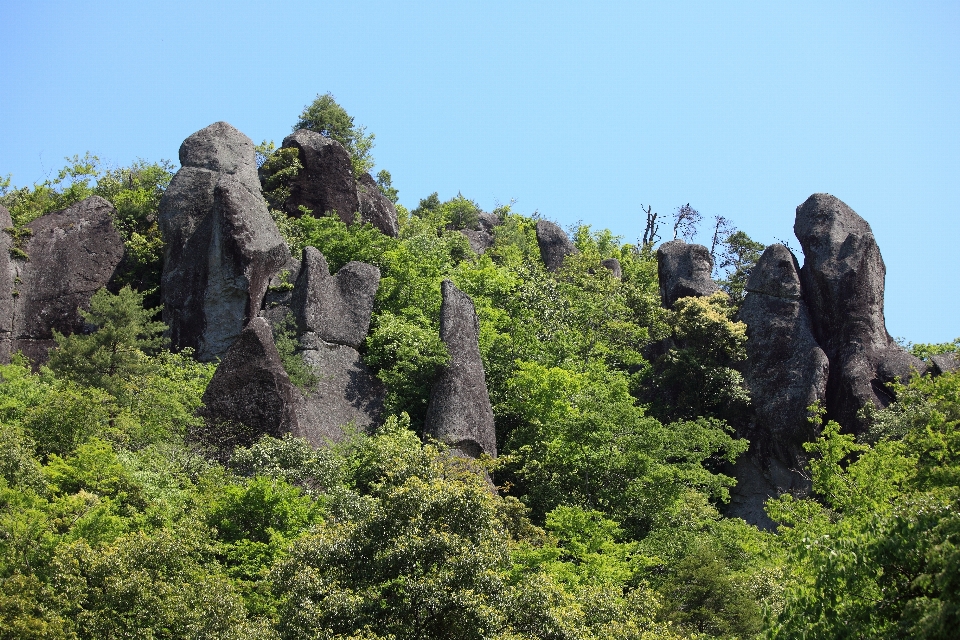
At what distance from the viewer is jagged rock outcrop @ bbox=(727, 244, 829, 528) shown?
3806 centimetres

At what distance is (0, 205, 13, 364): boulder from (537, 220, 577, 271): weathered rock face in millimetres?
26272

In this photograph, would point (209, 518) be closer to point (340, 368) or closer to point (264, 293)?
point (340, 368)

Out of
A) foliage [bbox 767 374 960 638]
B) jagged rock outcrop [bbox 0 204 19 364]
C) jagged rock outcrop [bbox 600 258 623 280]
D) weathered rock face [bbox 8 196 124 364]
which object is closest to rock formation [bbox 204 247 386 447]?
weathered rock face [bbox 8 196 124 364]

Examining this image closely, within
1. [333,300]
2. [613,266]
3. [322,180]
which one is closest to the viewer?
[333,300]

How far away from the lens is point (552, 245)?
5612 cm

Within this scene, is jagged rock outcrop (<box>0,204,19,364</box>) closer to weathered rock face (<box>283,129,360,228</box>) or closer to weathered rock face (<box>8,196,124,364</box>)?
weathered rock face (<box>8,196,124,364</box>)

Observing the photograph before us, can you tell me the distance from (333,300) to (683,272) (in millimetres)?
16079

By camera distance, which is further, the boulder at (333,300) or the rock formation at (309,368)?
the boulder at (333,300)

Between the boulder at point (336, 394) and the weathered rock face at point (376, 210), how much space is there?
12.5 m

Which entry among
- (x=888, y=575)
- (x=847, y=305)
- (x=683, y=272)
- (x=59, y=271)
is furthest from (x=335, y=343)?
(x=888, y=575)

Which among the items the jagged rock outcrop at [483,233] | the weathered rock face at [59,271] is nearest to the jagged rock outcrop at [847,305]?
the jagged rock outcrop at [483,233]

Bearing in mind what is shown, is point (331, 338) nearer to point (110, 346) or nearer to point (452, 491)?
point (110, 346)

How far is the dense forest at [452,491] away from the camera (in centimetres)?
1780

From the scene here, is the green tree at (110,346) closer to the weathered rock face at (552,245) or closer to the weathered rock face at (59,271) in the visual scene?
the weathered rock face at (59,271)
